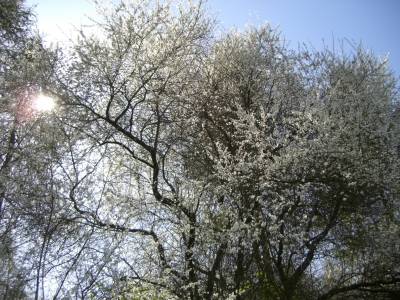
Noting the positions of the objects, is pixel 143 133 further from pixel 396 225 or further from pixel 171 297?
pixel 396 225

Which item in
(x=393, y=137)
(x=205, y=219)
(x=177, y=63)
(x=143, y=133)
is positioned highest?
(x=177, y=63)

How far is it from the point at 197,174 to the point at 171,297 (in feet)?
6.63

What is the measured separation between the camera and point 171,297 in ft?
17.4

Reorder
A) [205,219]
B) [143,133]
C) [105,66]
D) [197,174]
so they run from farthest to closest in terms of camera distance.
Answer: [143,133], [197,174], [105,66], [205,219]

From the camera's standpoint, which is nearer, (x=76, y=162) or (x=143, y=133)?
(x=76, y=162)

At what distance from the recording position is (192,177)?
6574 millimetres

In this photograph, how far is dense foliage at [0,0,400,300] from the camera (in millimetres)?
4895

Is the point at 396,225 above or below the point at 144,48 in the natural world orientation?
below

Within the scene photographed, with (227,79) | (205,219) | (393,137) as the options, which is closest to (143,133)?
(227,79)

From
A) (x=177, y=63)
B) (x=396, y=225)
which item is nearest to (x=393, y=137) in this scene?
(x=396, y=225)

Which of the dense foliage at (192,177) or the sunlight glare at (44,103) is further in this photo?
the sunlight glare at (44,103)

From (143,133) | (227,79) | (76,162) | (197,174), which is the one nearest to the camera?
(76,162)

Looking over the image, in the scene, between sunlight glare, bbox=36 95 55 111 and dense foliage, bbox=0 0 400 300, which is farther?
sunlight glare, bbox=36 95 55 111

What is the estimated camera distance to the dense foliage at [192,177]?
4895mm
